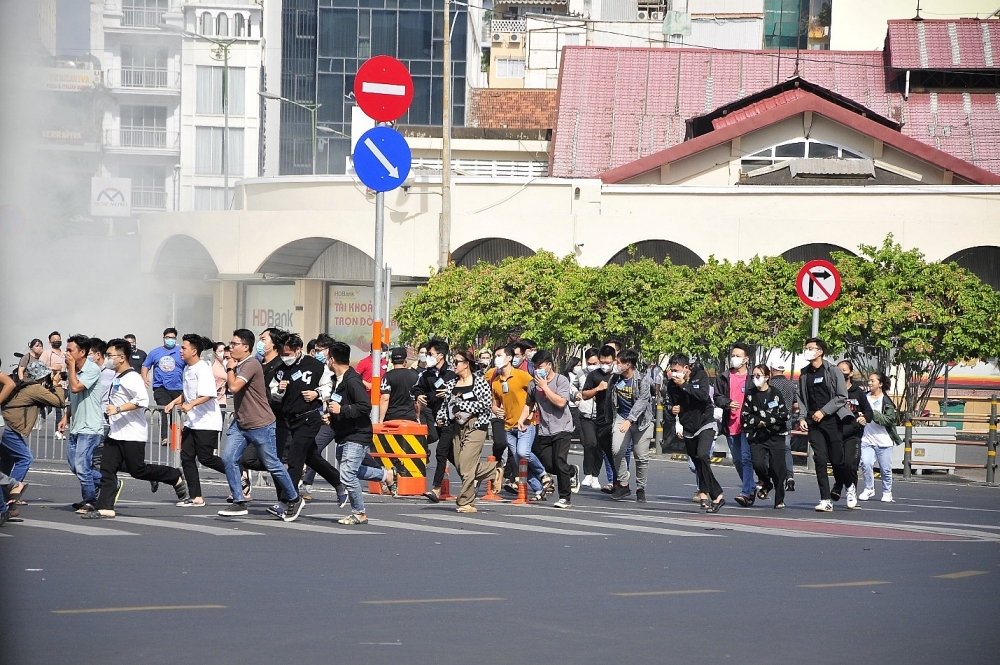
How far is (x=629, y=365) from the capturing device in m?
16.2

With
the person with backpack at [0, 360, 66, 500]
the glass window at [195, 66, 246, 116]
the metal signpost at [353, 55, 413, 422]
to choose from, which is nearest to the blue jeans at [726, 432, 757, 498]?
the metal signpost at [353, 55, 413, 422]

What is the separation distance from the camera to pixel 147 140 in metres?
64.5

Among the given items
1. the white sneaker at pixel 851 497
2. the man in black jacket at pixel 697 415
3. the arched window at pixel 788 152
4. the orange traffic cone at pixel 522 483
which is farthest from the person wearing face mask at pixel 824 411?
the arched window at pixel 788 152

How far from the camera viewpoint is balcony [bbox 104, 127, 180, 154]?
207 ft

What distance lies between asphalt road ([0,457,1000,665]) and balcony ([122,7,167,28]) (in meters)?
6.15

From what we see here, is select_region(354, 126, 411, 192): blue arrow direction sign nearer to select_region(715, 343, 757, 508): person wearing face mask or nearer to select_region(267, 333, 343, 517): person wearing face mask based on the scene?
select_region(267, 333, 343, 517): person wearing face mask

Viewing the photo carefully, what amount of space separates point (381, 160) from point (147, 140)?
51954mm

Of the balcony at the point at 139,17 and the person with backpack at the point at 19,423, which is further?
the balcony at the point at 139,17

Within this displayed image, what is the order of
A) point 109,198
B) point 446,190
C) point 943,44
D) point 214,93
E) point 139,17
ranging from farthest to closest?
point 214,93, point 109,198, point 943,44, point 446,190, point 139,17

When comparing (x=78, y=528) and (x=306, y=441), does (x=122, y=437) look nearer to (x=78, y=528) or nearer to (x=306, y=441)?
(x=78, y=528)

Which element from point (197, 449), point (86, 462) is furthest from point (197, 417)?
point (86, 462)

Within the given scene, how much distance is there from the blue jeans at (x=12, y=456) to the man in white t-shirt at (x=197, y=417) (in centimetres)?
162

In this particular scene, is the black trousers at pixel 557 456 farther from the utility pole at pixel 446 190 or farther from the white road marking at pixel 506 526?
the utility pole at pixel 446 190

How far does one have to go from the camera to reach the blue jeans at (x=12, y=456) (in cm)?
1301
